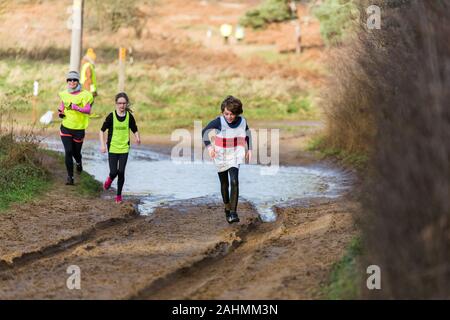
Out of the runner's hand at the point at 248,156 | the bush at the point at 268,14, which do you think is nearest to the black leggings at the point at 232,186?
the runner's hand at the point at 248,156

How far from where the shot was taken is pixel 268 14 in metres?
62.1

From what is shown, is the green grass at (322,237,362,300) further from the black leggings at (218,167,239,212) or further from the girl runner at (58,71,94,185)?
the girl runner at (58,71,94,185)

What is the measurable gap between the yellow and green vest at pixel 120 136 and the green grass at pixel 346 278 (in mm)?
5411

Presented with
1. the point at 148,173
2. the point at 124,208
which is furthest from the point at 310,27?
the point at 124,208

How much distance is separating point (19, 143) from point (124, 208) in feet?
9.61

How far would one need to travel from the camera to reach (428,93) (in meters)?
6.29

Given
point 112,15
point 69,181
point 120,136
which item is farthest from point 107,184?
point 112,15

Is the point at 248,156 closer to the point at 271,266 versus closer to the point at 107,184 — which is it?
the point at 271,266

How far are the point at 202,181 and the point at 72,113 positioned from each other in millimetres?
3385

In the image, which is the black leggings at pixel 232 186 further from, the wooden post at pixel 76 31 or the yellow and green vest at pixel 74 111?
the wooden post at pixel 76 31

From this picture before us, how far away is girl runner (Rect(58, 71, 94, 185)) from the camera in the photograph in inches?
539

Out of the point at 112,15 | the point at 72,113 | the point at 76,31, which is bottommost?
the point at 72,113

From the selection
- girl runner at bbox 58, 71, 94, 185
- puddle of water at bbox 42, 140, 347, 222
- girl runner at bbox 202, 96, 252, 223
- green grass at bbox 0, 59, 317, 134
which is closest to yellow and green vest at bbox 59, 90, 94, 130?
girl runner at bbox 58, 71, 94, 185

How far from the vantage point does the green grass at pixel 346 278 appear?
670 cm
